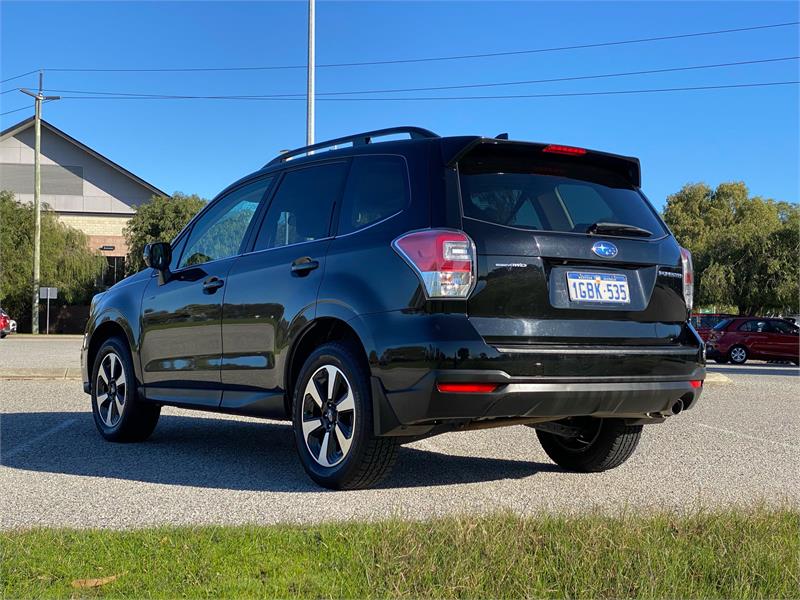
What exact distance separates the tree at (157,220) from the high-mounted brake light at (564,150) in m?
45.2

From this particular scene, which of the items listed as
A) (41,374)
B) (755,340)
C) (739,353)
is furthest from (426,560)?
(755,340)

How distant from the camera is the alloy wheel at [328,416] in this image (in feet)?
16.2

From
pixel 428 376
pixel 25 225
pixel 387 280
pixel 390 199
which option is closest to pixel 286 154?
pixel 390 199

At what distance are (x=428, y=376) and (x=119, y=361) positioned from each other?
368 cm

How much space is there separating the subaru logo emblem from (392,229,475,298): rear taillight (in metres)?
0.74

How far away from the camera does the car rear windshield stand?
189 inches

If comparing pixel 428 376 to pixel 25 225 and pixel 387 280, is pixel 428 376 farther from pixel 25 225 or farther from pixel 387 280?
pixel 25 225

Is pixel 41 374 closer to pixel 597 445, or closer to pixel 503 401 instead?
pixel 597 445

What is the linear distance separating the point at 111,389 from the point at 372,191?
3.29 meters

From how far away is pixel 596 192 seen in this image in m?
5.21

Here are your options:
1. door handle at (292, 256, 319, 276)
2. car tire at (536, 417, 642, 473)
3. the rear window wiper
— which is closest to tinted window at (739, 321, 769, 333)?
car tire at (536, 417, 642, 473)

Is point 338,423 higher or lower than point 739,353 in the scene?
higher

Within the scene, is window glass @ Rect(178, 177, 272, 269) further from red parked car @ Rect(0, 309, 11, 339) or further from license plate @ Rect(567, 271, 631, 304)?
red parked car @ Rect(0, 309, 11, 339)

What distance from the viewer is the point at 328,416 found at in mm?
5109
